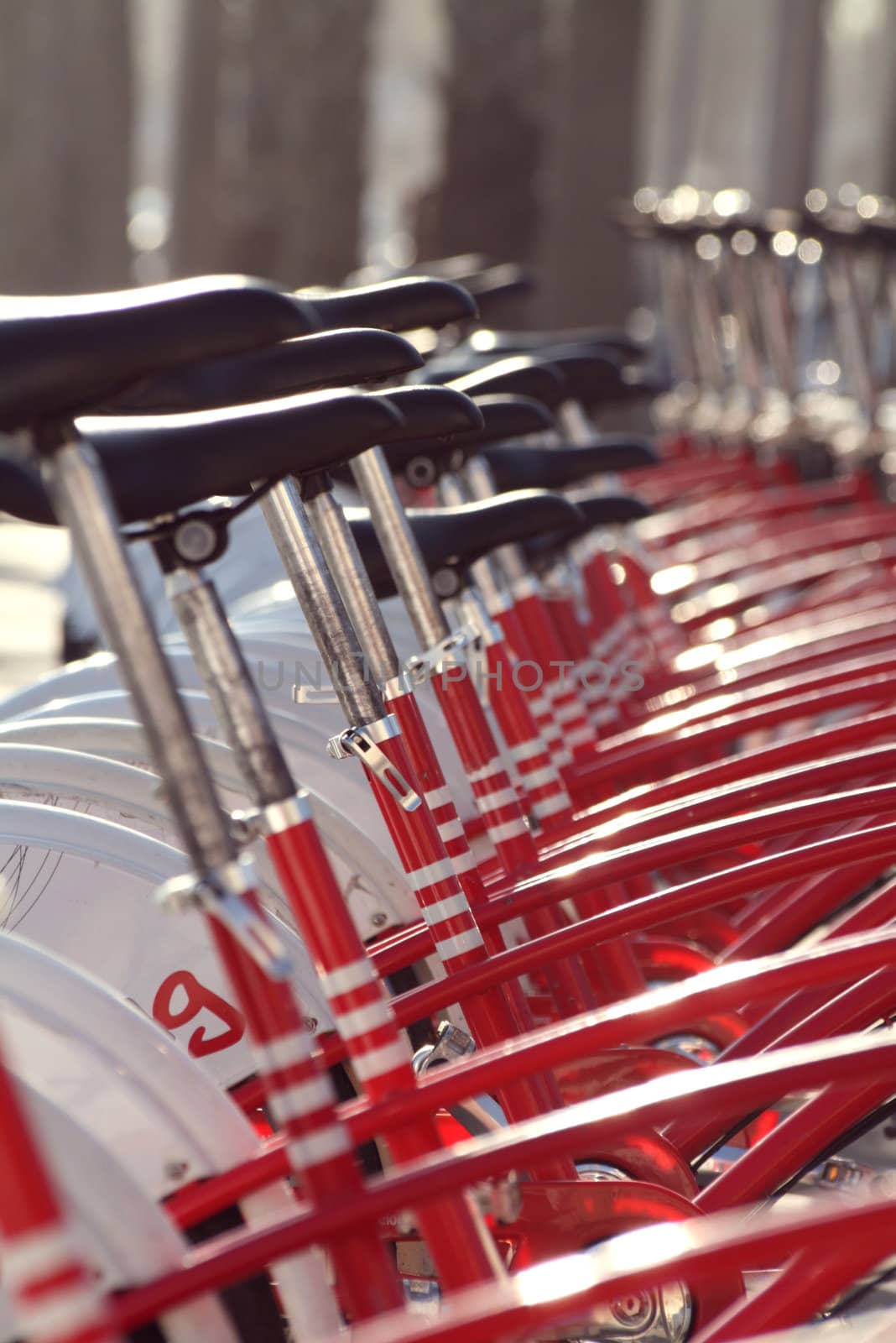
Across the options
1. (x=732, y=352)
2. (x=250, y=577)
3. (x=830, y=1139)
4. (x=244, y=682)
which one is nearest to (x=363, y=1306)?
(x=244, y=682)

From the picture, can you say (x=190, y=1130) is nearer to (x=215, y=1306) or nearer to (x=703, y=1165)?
(x=215, y=1306)

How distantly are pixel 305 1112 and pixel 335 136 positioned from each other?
8.85 m

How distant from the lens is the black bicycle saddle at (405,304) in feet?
6.72

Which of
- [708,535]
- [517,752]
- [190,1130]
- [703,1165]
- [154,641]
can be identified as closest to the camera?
[154,641]

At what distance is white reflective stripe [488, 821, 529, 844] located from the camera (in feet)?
7.06

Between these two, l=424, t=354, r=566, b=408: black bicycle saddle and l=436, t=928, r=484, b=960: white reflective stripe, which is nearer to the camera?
l=436, t=928, r=484, b=960: white reflective stripe

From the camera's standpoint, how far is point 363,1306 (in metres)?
1.31

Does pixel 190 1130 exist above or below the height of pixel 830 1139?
above

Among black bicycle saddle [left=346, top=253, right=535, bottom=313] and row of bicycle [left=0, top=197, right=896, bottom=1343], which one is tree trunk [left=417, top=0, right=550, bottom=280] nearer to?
black bicycle saddle [left=346, top=253, right=535, bottom=313]

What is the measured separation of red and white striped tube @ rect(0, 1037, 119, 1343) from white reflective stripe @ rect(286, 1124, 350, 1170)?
0.91 feet

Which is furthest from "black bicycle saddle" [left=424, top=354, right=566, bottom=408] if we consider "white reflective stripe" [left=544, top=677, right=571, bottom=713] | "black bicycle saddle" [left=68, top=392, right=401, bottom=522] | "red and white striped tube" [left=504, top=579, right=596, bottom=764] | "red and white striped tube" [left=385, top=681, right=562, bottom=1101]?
"black bicycle saddle" [left=68, top=392, right=401, bottom=522]

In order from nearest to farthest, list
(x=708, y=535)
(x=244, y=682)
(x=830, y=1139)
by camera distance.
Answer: (x=244, y=682), (x=830, y=1139), (x=708, y=535)

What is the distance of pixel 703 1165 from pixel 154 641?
4.23 feet

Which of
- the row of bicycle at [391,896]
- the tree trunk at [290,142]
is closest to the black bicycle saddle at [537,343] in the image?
the row of bicycle at [391,896]
